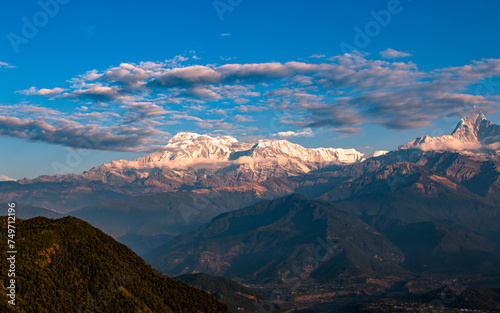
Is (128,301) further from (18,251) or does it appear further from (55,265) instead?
(18,251)

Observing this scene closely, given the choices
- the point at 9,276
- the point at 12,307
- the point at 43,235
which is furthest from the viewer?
the point at 43,235

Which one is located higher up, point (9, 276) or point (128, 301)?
point (9, 276)

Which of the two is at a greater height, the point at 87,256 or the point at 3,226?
the point at 3,226

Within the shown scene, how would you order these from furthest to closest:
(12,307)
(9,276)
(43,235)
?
(43,235) → (9,276) → (12,307)

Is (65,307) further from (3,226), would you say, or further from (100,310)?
(3,226)

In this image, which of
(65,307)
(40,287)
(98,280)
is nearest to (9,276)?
(40,287)

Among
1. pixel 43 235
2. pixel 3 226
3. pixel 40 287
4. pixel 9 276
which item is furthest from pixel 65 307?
pixel 3 226

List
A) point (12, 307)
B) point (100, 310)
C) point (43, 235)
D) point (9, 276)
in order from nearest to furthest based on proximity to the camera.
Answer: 1. point (12, 307)
2. point (9, 276)
3. point (100, 310)
4. point (43, 235)

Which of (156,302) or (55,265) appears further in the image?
(156,302)

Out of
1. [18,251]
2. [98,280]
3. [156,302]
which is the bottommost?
[156,302]
